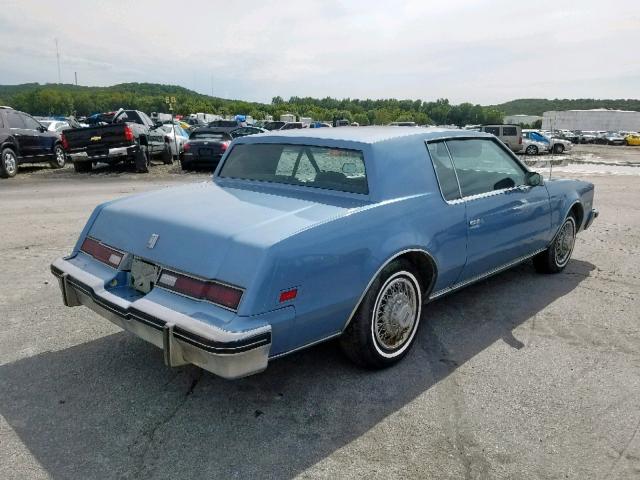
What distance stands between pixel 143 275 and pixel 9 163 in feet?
42.7

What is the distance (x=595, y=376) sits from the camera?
131 inches

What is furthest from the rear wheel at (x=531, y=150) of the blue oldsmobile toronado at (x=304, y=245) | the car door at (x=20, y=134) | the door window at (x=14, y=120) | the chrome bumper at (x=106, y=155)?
the blue oldsmobile toronado at (x=304, y=245)

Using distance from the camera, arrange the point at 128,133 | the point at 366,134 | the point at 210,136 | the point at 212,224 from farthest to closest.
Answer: the point at 210,136 → the point at 128,133 → the point at 366,134 → the point at 212,224

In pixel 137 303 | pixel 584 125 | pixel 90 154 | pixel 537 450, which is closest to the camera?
pixel 537 450

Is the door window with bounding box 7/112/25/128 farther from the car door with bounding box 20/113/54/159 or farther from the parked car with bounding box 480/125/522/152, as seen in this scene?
the parked car with bounding box 480/125/522/152

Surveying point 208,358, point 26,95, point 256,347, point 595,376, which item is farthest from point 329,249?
point 26,95

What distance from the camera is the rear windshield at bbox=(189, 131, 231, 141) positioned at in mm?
15594

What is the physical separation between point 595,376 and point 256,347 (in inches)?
90.5

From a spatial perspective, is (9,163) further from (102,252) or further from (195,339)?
(195,339)

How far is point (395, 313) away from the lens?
10.9ft

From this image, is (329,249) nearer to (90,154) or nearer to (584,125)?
(90,154)

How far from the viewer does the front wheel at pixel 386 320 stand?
3.12 meters

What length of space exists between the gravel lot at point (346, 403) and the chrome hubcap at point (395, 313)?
0.69ft

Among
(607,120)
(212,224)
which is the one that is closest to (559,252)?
(212,224)
